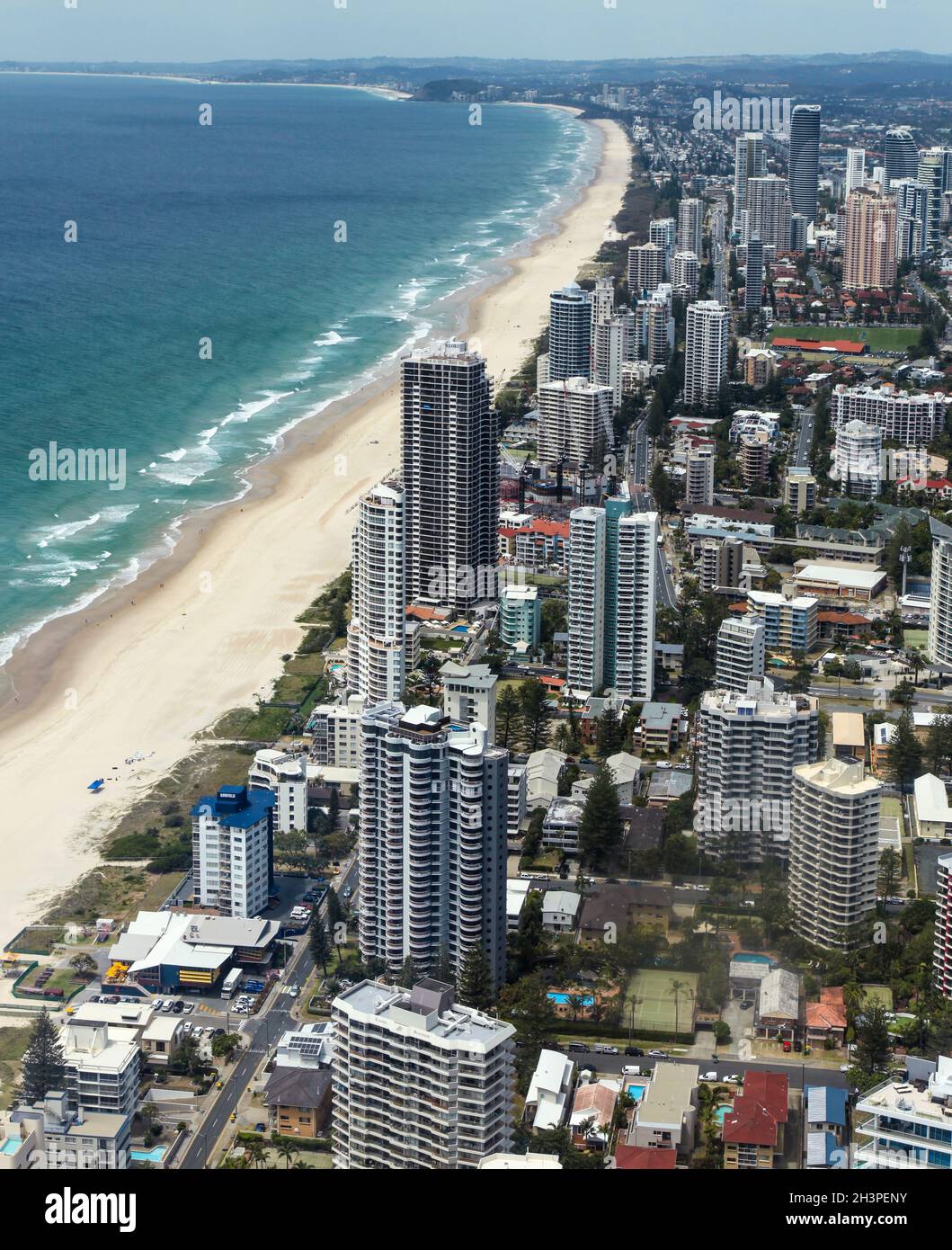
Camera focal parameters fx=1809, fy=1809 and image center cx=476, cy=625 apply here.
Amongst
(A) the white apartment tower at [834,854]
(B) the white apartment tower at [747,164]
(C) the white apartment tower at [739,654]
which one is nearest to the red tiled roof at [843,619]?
(C) the white apartment tower at [739,654]

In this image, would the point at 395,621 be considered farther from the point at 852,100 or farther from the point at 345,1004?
the point at 852,100

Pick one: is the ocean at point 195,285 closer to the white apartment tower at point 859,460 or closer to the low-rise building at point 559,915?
the low-rise building at point 559,915

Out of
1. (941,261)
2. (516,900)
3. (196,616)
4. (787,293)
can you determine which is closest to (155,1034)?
(516,900)

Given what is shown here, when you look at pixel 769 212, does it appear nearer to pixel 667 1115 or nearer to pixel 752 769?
pixel 752 769

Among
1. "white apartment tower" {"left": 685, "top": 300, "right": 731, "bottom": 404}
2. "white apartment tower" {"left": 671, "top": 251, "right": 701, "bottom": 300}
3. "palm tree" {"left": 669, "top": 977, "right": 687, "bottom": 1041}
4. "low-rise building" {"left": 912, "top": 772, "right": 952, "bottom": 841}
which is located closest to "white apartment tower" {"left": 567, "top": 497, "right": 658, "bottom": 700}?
"low-rise building" {"left": 912, "top": 772, "right": 952, "bottom": 841}

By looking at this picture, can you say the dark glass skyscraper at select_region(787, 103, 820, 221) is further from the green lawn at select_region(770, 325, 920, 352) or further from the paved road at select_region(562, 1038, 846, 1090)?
the paved road at select_region(562, 1038, 846, 1090)

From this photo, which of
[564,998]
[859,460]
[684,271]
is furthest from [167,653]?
[684,271]
